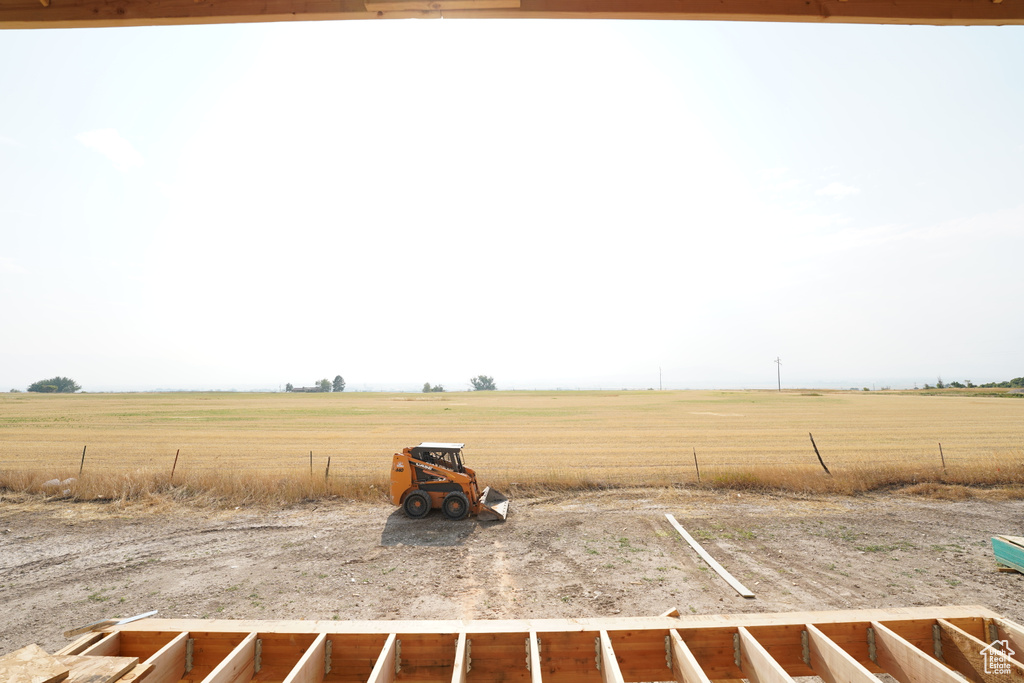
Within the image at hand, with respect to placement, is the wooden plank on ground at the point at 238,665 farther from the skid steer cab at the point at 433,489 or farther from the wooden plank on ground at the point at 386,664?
the skid steer cab at the point at 433,489

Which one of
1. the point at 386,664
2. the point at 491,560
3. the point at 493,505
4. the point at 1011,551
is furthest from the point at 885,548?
the point at 386,664

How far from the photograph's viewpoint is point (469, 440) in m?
33.2

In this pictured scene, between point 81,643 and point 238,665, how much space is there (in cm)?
111

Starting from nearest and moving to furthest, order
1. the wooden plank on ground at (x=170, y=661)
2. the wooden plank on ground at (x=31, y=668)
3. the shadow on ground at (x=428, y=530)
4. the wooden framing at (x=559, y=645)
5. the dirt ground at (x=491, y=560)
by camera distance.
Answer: the wooden plank on ground at (x=31, y=668) < the wooden plank on ground at (x=170, y=661) < the wooden framing at (x=559, y=645) < the dirt ground at (x=491, y=560) < the shadow on ground at (x=428, y=530)

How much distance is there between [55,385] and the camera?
170750 millimetres

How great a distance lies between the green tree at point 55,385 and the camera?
168 metres

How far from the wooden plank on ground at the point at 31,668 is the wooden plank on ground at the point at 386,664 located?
1.65 meters

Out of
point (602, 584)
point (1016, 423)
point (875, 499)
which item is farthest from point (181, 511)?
point (1016, 423)

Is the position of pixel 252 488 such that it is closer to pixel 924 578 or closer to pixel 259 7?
pixel 259 7

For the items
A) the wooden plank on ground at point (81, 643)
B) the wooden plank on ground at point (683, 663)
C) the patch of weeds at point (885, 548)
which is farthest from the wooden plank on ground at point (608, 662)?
the patch of weeds at point (885, 548)

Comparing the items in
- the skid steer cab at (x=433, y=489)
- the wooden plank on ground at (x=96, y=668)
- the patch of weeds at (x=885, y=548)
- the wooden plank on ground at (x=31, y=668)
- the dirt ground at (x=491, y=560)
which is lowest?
the dirt ground at (x=491, y=560)

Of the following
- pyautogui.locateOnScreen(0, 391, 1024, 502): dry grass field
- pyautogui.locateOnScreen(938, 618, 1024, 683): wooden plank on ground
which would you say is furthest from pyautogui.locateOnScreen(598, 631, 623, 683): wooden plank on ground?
pyautogui.locateOnScreen(0, 391, 1024, 502): dry grass field

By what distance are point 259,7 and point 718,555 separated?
1191cm

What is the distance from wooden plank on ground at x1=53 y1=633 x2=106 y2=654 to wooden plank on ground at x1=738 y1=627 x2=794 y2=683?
4.40 m
